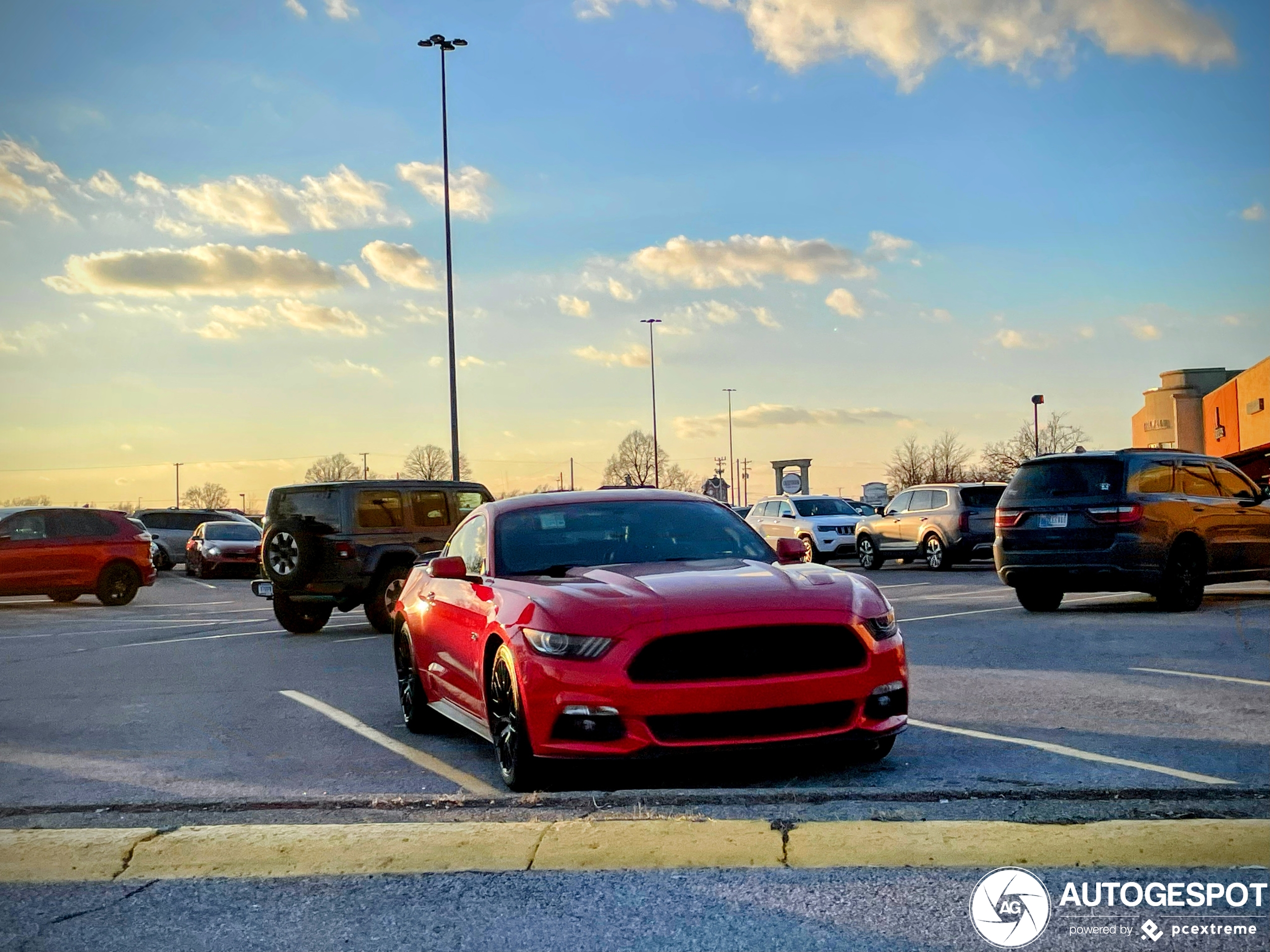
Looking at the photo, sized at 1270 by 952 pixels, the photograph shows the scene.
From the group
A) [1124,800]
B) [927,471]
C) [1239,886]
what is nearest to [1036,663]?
[1124,800]

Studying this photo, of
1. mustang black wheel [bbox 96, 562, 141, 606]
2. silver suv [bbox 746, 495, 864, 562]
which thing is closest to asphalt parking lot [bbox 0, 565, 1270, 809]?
mustang black wheel [bbox 96, 562, 141, 606]

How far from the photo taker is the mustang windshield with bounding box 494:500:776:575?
7.39 m

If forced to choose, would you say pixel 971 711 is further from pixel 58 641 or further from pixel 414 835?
pixel 58 641

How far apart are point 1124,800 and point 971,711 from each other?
9.01 ft

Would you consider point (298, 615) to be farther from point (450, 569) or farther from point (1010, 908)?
point (1010, 908)

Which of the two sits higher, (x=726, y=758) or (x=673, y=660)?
(x=673, y=660)

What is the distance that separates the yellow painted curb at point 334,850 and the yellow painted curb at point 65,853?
0.08 meters

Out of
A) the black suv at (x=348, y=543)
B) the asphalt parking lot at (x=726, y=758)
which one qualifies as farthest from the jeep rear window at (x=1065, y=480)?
the black suv at (x=348, y=543)

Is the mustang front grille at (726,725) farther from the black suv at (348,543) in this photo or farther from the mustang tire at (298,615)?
the mustang tire at (298,615)

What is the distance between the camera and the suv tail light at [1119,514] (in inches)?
571

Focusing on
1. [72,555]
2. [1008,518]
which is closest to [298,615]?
[1008,518]

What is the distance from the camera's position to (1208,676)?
9531 millimetres

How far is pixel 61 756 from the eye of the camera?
777cm

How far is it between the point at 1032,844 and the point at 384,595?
470 inches
